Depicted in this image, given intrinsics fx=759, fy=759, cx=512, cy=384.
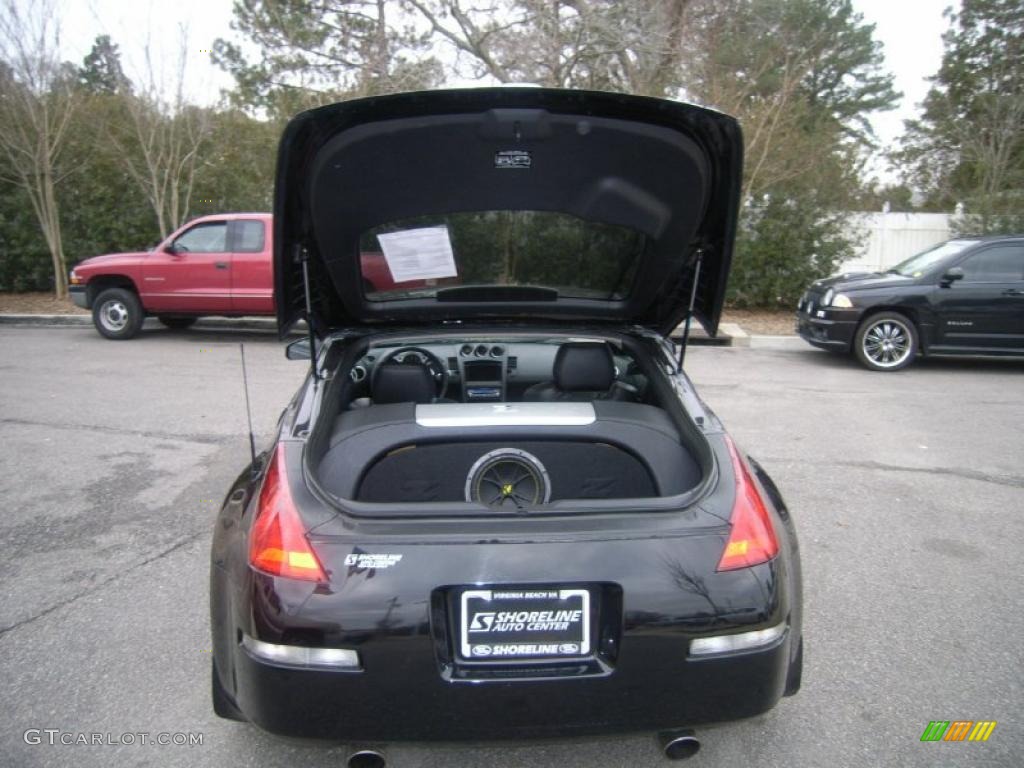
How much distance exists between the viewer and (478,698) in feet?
6.35

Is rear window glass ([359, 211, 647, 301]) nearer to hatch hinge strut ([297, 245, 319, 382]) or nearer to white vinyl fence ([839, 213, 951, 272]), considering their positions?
hatch hinge strut ([297, 245, 319, 382])

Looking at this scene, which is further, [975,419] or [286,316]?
[975,419]

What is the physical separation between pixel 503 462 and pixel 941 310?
8.38 metres

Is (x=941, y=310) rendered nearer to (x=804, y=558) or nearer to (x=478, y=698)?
(x=804, y=558)

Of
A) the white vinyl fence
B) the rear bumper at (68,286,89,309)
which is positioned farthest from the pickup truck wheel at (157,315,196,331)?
the white vinyl fence

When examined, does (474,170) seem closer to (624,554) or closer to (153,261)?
(624,554)

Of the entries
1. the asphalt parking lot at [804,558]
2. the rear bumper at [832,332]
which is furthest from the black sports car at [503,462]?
the rear bumper at [832,332]

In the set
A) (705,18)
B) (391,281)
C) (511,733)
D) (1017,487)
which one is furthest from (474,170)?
(705,18)

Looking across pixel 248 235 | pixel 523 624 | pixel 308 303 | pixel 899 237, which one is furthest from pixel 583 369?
pixel 899 237

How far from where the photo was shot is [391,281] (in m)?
3.16

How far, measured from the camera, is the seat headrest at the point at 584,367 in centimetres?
329

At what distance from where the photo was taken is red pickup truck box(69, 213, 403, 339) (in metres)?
10.8

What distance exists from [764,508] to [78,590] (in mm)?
3086

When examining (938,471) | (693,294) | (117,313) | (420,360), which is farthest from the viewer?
(117,313)
